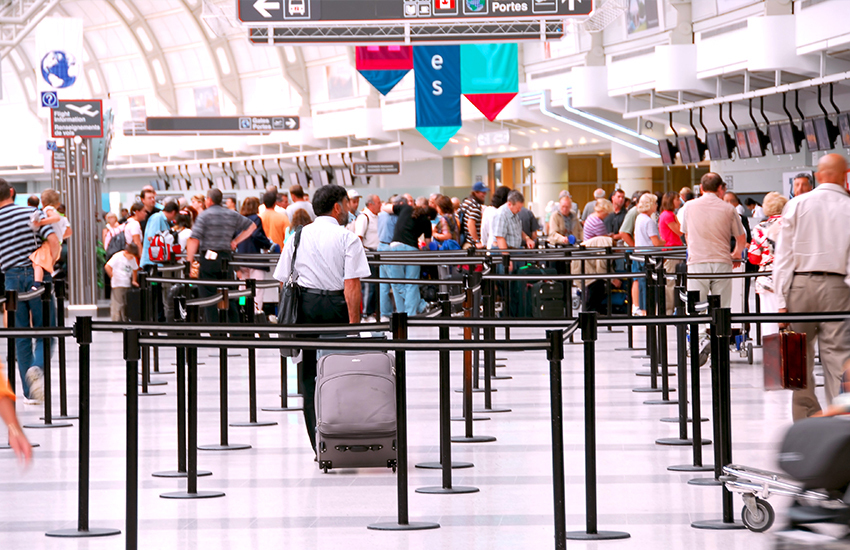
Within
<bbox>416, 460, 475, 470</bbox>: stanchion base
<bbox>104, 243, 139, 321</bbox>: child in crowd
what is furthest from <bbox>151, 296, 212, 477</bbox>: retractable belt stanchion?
<bbox>104, 243, 139, 321</bbox>: child in crowd

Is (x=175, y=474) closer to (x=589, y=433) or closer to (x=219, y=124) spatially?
(x=589, y=433)

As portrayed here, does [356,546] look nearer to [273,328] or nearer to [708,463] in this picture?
[273,328]

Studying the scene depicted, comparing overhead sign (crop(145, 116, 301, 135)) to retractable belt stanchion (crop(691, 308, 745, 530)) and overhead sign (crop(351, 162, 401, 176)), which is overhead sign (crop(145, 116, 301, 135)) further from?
retractable belt stanchion (crop(691, 308, 745, 530))

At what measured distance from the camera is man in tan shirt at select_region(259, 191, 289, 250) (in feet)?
50.9

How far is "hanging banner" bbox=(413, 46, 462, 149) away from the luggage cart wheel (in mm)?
13009

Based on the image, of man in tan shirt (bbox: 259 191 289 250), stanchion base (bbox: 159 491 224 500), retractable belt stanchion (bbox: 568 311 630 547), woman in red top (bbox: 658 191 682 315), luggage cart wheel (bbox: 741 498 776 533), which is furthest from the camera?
man in tan shirt (bbox: 259 191 289 250)

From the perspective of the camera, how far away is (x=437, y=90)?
18000 millimetres

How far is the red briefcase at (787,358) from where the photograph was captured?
20.1ft

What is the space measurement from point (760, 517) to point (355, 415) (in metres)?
2.38

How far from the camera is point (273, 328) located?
5660 millimetres

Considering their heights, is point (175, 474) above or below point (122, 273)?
below

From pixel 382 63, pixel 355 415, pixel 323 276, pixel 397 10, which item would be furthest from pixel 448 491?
pixel 382 63

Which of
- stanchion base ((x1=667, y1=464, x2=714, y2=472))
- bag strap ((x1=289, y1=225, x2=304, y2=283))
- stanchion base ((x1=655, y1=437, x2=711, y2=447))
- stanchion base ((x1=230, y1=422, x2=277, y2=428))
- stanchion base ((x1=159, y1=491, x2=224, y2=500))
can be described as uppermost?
bag strap ((x1=289, y1=225, x2=304, y2=283))

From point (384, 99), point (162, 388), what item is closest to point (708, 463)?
point (162, 388)
